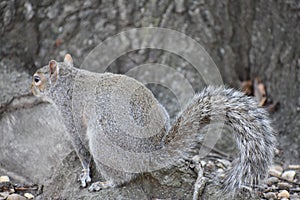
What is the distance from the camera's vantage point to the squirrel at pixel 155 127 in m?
2.29

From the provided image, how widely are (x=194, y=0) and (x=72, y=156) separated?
1.23 metres

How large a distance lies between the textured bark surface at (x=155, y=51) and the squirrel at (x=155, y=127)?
2.01ft

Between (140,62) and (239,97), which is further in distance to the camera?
(140,62)

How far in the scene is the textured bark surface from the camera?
10.3 feet

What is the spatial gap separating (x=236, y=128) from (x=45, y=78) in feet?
3.03

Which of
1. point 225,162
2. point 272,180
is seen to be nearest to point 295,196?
point 272,180

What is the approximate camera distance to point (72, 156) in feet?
9.04

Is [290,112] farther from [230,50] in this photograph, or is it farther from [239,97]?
[239,97]

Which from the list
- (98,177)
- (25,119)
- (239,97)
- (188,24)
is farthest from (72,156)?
(188,24)

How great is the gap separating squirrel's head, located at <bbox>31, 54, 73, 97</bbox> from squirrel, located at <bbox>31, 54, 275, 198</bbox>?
0.20 meters

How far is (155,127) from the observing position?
7.89ft

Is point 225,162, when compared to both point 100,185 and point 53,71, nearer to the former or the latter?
point 100,185

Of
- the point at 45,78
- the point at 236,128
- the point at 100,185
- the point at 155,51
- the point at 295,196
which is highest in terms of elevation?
the point at 155,51

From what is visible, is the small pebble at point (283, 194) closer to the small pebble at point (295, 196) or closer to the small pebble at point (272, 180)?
the small pebble at point (295, 196)
